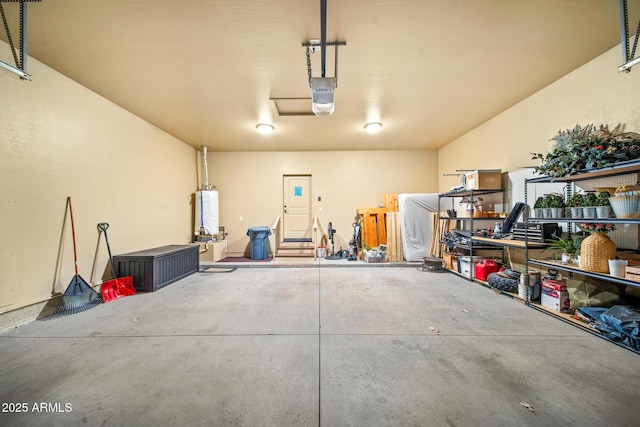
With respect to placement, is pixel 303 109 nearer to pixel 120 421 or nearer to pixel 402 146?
pixel 402 146

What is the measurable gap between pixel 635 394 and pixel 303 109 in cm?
483

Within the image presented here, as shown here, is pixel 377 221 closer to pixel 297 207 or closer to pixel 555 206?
pixel 297 207

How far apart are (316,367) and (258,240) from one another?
463 cm

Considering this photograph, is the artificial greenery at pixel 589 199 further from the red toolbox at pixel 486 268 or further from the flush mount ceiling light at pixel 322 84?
the flush mount ceiling light at pixel 322 84

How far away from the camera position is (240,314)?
280 cm

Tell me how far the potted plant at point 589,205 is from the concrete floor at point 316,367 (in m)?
1.25

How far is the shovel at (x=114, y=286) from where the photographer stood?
10.9ft

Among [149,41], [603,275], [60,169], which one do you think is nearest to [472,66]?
[603,275]

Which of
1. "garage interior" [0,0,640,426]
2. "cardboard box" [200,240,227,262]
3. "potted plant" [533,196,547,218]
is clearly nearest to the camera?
"garage interior" [0,0,640,426]

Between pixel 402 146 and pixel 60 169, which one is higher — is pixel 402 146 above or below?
above

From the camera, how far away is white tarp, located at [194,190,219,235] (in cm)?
595

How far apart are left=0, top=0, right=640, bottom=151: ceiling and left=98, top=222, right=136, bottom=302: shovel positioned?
228cm

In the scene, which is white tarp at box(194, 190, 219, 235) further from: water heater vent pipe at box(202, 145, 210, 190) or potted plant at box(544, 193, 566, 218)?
potted plant at box(544, 193, 566, 218)

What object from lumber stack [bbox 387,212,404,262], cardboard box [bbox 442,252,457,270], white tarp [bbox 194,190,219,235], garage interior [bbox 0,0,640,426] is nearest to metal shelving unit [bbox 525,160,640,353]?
garage interior [bbox 0,0,640,426]
